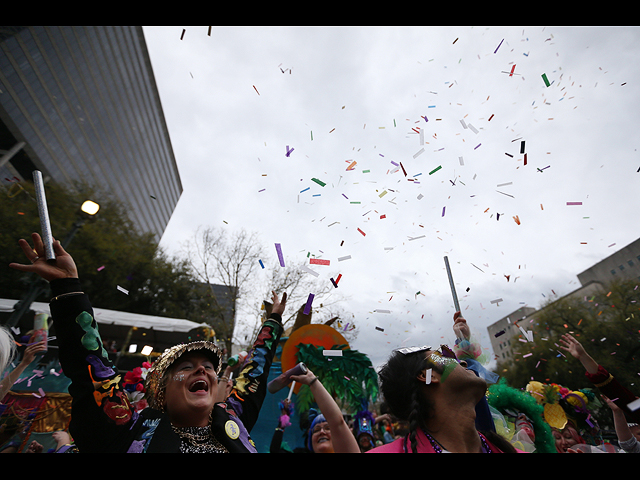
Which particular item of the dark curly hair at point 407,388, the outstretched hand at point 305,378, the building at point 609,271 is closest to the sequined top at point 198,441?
the outstretched hand at point 305,378

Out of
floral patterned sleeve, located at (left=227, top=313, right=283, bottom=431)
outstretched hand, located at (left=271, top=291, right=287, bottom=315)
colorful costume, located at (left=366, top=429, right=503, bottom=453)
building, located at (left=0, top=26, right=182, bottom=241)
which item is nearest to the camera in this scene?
colorful costume, located at (left=366, top=429, right=503, bottom=453)

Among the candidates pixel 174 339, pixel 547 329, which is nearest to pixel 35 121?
pixel 174 339

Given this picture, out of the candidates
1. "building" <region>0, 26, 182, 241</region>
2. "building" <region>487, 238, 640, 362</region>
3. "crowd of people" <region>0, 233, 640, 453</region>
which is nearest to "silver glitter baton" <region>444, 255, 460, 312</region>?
"crowd of people" <region>0, 233, 640, 453</region>

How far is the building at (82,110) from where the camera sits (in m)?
24.0

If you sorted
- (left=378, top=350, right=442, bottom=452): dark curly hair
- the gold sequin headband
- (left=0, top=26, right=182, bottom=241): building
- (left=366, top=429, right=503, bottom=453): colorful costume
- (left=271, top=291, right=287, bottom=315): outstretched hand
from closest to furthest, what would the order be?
(left=366, top=429, right=503, bottom=453): colorful costume < (left=378, top=350, right=442, bottom=452): dark curly hair < the gold sequin headband < (left=271, top=291, right=287, bottom=315): outstretched hand < (left=0, top=26, right=182, bottom=241): building

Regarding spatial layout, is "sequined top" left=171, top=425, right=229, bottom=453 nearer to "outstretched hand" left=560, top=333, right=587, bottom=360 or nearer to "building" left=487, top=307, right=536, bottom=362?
"outstretched hand" left=560, top=333, right=587, bottom=360

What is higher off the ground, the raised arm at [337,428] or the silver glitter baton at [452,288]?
the silver glitter baton at [452,288]

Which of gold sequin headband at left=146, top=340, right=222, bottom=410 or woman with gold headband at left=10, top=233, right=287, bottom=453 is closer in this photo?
woman with gold headband at left=10, top=233, right=287, bottom=453

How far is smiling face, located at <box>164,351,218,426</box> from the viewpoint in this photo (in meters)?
1.79

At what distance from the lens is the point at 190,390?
1885 mm

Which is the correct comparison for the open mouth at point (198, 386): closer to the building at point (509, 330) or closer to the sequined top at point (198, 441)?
the sequined top at point (198, 441)

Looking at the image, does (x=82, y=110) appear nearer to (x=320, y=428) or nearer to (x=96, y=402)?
(x=320, y=428)
